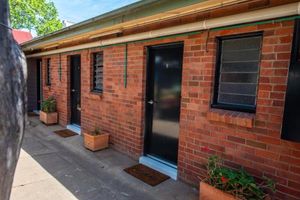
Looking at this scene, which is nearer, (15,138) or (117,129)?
(15,138)

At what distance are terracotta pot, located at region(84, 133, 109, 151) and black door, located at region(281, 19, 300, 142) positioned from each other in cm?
322

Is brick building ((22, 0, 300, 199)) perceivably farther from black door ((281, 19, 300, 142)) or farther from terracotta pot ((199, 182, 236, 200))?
terracotta pot ((199, 182, 236, 200))

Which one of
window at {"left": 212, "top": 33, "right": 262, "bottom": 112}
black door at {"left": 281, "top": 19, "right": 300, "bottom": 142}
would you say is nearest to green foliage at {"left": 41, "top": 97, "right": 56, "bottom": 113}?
window at {"left": 212, "top": 33, "right": 262, "bottom": 112}

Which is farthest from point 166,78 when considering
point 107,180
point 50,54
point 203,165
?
point 50,54

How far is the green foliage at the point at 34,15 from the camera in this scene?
1688cm

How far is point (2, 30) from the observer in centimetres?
109

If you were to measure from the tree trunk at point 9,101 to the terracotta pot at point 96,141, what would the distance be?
9.69ft

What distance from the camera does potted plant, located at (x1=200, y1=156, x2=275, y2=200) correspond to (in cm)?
208

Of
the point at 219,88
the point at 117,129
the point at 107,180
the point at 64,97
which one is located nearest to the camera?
the point at 219,88

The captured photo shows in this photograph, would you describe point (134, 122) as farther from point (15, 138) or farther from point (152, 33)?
point (15, 138)

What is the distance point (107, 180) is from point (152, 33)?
7.59ft

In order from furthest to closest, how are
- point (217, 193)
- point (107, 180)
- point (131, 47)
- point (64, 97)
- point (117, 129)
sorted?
point (64, 97) < point (117, 129) < point (131, 47) < point (107, 180) < point (217, 193)

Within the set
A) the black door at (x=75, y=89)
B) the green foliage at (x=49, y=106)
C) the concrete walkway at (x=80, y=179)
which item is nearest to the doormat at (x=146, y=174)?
the concrete walkway at (x=80, y=179)

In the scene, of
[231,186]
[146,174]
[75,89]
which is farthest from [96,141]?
Answer: [231,186]
